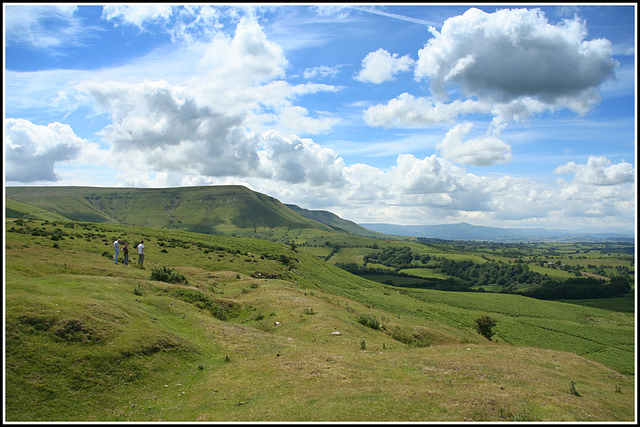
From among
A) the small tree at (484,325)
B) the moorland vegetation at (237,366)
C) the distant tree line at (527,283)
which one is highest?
the moorland vegetation at (237,366)

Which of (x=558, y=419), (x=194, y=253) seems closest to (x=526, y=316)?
(x=194, y=253)

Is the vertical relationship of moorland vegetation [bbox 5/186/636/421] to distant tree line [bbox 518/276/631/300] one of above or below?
above

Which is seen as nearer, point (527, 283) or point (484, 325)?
point (484, 325)

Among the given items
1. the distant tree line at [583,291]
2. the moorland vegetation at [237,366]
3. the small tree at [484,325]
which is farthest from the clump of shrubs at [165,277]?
the distant tree line at [583,291]

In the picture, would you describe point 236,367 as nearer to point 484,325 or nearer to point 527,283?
point 484,325

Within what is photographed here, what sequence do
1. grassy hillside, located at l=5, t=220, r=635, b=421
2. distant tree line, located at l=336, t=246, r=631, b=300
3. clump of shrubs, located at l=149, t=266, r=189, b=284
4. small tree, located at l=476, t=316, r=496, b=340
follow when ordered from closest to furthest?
1. grassy hillside, located at l=5, t=220, r=635, b=421
2. clump of shrubs, located at l=149, t=266, r=189, b=284
3. small tree, located at l=476, t=316, r=496, b=340
4. distant tree line, located at l=336, t=246, r=631, b=300

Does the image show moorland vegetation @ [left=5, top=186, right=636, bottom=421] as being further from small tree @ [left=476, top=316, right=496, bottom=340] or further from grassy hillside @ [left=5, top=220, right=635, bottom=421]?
small tree @ [left=476, top=316, right=496, bottom=340]

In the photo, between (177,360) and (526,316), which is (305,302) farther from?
(526,316)

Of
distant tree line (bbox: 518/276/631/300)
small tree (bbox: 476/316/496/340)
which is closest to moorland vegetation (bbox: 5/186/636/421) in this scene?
small tree (bbox: 476/316/496/340)

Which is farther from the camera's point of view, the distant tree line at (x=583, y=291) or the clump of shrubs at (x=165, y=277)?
the distant tree line at (x=583, y=291)

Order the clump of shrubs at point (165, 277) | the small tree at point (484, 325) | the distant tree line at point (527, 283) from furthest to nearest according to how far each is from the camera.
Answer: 1. the distant tree line at point (527, 283)
2. the small tree at point (484, 325)
3. the clump of shrubs at point (165, 277)

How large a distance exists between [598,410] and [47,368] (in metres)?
22.4

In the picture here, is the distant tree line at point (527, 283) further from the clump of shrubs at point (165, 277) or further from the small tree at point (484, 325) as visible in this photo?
the clump of shrubs at point (165, 277)

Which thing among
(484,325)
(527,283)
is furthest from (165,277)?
(527,283)
